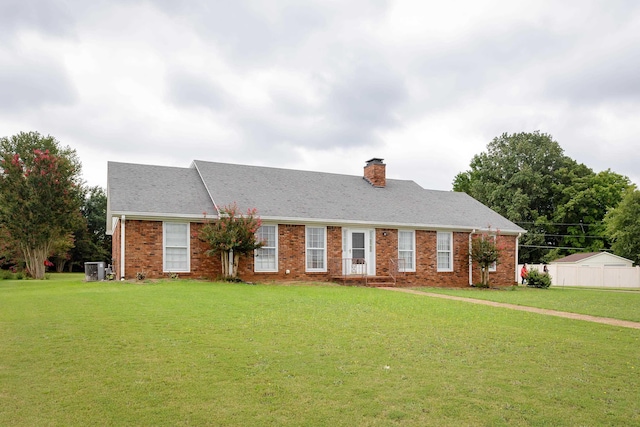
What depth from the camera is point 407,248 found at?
78.6 feet

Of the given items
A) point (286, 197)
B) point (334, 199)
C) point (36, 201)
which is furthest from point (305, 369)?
point (36, 201)

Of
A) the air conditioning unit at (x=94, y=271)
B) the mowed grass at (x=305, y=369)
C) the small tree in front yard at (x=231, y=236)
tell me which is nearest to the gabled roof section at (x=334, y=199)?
the small tree in front yard at (x=231, y=236)

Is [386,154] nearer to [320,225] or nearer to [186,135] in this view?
[320,225]

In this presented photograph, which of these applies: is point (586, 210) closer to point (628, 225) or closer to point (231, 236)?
point (628, 225)

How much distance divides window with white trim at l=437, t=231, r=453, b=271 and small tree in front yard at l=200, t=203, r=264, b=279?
9472 millimetres

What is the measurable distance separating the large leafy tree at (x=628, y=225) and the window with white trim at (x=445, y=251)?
2500cm

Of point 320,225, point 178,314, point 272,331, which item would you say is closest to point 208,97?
point 320,225

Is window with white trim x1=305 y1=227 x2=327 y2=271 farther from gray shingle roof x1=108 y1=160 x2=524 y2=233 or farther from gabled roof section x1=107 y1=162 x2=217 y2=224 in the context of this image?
gabled roof section x1=107 y1=162 x2=217 y2=224

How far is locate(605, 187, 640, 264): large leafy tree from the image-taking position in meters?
41.6

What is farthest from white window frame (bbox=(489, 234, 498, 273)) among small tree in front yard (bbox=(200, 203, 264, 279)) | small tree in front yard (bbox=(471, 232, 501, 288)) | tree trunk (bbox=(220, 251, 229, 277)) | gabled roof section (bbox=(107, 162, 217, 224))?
gabled roof section (bbox=(107, 162, 217, 224))

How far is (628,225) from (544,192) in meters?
10.5

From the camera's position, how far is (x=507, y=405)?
5172 mm

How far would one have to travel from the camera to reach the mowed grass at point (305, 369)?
16.0ft

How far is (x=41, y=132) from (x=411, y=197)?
3593cm
